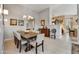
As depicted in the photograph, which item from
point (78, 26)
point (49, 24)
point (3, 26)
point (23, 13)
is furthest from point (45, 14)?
point (3, 26)

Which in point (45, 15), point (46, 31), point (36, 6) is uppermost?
point (36, 6)

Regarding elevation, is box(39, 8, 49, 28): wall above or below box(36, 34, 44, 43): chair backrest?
above

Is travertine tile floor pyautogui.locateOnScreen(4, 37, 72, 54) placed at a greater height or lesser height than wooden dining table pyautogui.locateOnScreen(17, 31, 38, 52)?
lesser

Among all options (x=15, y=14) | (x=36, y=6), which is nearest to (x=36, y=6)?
(x=36, y=6)

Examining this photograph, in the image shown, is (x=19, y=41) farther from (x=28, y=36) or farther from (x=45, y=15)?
(x=45, y=15)

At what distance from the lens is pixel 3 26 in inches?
73.4

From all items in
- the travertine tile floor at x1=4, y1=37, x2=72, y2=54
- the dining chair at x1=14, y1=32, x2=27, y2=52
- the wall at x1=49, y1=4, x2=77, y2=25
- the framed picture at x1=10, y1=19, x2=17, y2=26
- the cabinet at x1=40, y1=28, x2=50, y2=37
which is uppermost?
the wall at x1=49, y1=4, x2=77, y2=25

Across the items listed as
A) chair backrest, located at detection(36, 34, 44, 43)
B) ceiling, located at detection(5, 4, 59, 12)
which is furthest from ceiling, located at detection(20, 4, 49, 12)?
chair backrest, located at detection(36, 34, 44, 43)

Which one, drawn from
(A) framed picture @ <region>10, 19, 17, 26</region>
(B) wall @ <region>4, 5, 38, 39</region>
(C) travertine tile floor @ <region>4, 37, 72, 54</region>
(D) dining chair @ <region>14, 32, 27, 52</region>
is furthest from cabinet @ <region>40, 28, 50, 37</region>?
(A) framed picture @ <region>10, 19, 17, 26</region>

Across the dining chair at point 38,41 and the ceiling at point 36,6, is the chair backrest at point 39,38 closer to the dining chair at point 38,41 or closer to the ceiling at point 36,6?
the dining chair at point 38,41

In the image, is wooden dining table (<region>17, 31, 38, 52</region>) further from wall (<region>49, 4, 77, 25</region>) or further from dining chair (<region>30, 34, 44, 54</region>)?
wall (<region>49, 4, 77, 25</region>)

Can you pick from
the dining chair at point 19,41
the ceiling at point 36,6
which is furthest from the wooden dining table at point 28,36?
the ceiling at point 36,6

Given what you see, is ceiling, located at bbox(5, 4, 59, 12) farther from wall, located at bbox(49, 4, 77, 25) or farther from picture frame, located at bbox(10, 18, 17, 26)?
picture frame, located at bbox(10, 18, 17, 26)

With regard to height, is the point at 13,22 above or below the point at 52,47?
above
